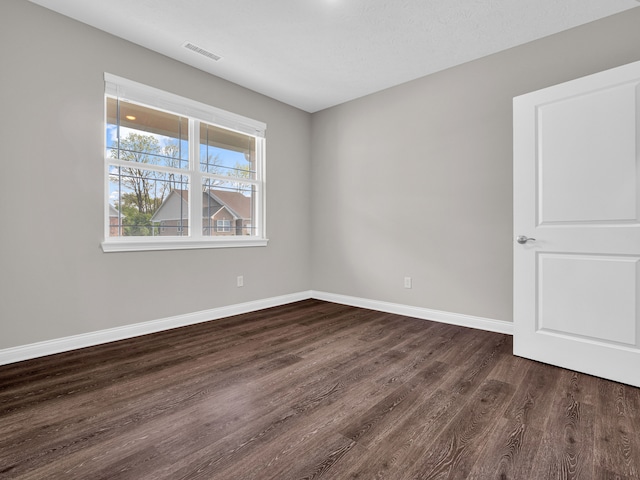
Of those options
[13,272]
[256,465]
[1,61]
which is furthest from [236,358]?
[1,61]

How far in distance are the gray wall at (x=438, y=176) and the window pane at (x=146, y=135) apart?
6.40 ft

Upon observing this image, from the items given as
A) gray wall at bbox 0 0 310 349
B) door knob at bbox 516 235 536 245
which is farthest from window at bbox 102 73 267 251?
door knob at bbox 516 235 536 245

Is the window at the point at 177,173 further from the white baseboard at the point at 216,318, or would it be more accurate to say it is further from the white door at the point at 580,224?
the white door at the point at 580,224

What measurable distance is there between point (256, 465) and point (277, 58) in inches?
132

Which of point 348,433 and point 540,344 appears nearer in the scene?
point 348,433

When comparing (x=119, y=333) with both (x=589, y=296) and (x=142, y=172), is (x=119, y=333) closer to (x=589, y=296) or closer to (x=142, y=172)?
(x=142, y=172)

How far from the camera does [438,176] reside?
3502mm

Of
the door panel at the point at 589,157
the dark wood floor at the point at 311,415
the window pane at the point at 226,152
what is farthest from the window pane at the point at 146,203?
the door panel at the point at 589,157

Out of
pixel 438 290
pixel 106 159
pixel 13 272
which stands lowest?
pixel 438 290

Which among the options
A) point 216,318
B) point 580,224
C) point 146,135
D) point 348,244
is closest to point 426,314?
point 348,244

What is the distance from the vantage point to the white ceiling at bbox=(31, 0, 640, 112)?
2482 mm

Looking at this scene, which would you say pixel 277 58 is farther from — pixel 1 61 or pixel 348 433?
pixel 348 433

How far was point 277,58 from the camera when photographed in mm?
3248

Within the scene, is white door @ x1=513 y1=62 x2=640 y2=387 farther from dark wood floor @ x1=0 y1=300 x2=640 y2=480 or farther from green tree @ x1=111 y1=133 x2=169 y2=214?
green tree @ x1=111 y1=133 x2=169 y2=214
